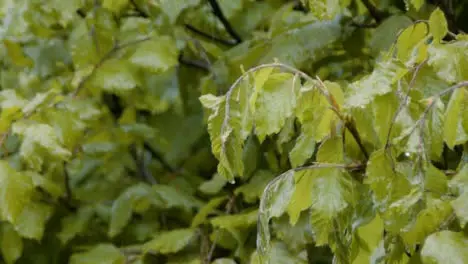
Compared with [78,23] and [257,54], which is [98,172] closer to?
[78,23]

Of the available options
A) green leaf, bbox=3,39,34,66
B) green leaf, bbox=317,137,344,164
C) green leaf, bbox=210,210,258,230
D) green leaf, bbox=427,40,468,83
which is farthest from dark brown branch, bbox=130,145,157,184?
green leaf, bbox=427,40,468,83

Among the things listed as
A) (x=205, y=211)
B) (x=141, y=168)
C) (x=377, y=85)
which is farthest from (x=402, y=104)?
(x=141, y=168)

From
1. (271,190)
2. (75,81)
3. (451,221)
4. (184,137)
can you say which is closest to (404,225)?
(451,221)

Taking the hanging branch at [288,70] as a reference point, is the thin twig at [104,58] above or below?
below

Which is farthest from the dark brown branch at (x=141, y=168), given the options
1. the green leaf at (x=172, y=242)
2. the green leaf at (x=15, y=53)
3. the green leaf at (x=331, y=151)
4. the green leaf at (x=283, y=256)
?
the green leaf at (x=331, y=151)

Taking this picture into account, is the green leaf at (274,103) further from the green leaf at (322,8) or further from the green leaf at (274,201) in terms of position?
the green leaf at (322,8)

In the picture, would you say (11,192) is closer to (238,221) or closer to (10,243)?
(10,243)

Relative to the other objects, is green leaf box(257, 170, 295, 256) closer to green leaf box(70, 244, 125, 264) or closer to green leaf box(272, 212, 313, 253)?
green leaf box(272, 212, 313, 253)

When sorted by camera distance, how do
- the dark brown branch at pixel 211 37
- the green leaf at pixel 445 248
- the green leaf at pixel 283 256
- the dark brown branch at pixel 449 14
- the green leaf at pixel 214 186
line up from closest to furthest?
the green leaf at pixel 445 248
the green leaf at pixel 283 256
the dark brown branch at pixel 449 14
the green leaf at pixel 214 186
the dark brown branch at pixel 211 37

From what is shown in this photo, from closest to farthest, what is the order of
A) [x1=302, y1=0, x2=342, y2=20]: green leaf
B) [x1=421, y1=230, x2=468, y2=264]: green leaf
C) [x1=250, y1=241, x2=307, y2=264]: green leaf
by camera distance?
[x1=421, y1=230, x2=468, y2=264]: green leaf, [x1=302, y1=0, x2=342, y2=20]: green leaf, [x1=250, y1=241, x2=307, y2=264]: green leaf
